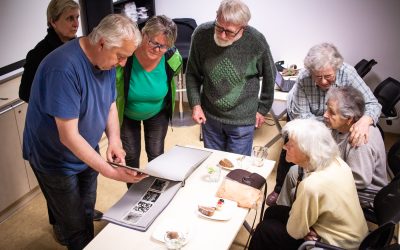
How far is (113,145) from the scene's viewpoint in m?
2.01

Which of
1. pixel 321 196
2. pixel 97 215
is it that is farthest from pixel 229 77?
pixel 97 215

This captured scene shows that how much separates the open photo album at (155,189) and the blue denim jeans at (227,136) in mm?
263

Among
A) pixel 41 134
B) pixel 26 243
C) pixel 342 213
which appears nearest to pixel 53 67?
pixel 41 134

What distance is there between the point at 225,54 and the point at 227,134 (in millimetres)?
527

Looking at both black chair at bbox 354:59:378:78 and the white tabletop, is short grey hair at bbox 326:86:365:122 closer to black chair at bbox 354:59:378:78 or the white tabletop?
the white tabletop

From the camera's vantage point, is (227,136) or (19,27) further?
(19,27)

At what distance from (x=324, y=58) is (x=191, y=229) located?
4.46 ft

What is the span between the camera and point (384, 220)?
5.95ft

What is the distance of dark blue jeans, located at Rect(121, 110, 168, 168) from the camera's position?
2.44 m

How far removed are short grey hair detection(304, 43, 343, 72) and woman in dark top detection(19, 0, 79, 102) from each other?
4.90 ft

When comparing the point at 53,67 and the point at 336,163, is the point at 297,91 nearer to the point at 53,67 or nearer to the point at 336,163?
the point at 336,163

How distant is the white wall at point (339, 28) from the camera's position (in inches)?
151

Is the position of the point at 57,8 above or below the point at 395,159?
above

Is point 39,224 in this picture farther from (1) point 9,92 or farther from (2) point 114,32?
(2) point 114,32
